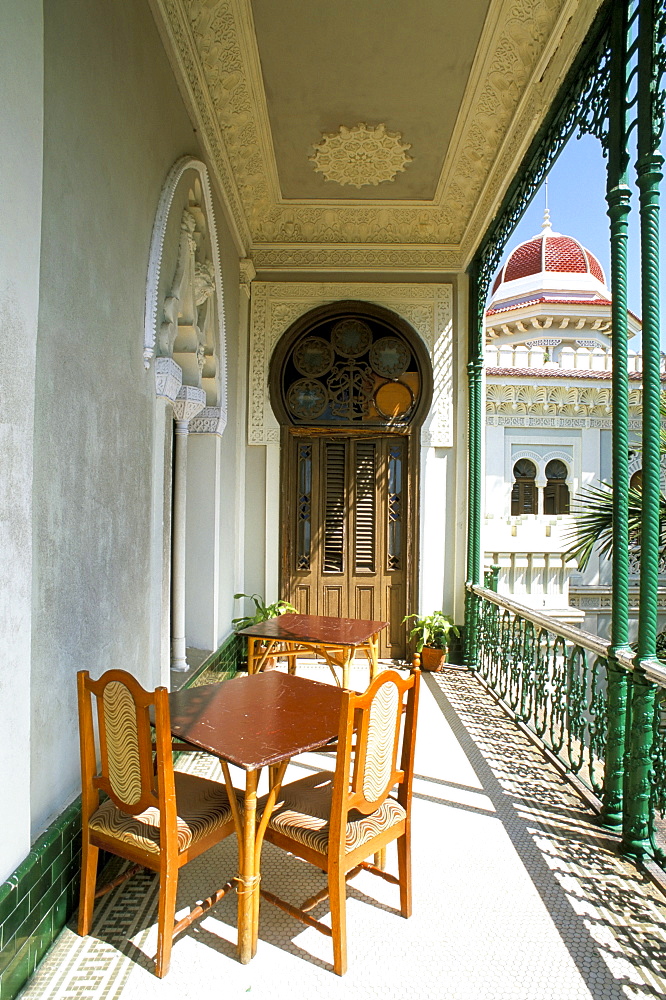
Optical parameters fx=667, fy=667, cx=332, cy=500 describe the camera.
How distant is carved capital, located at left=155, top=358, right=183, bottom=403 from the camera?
3.34 metres

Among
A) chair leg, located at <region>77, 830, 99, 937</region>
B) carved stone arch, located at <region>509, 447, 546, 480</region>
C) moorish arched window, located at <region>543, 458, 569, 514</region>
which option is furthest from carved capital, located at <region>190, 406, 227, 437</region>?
moorish arched window, located at <region>543, 458, 569, 514</region>

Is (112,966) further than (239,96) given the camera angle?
No

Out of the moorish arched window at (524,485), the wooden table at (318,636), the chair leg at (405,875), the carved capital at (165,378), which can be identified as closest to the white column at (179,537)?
the wooden table at (318,636)

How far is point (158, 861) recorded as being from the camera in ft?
6.82

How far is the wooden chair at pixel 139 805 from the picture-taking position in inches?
79.8

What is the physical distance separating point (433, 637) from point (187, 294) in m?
3.81

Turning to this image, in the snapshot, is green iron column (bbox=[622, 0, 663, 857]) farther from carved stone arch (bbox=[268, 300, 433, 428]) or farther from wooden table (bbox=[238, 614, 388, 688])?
carved stone arch (bbox=[268, 300, 433, 428])

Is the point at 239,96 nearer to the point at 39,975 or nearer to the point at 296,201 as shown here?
the point at 296,201

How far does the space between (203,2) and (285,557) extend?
4.33 metres

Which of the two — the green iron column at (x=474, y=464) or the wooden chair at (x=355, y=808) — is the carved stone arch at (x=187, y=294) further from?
the green iron column at (x=474, y=464)

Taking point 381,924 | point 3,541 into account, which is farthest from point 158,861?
point 3,541

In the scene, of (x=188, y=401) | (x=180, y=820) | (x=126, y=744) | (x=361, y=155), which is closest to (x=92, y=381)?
(x=126, y=744)

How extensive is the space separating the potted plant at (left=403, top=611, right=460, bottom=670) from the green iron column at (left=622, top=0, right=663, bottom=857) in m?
3.21

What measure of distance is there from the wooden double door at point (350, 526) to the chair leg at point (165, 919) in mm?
4418
